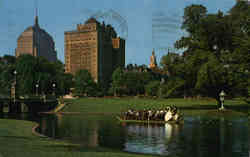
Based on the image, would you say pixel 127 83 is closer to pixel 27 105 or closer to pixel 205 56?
pixel 27 105

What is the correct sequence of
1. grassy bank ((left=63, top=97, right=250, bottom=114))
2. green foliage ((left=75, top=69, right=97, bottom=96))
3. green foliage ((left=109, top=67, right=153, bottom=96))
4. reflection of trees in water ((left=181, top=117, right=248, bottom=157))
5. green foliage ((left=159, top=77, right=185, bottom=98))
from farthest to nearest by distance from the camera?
green foliage ((left=109, top=67, right=153, bottom=96)) → green foliage ((left=75, top=69, right=97, bottom=96)) → grassy bank ((left=63, top=97, right=250, bottom=114)) → green foliage ((left=159, top=77, right=185, bottom=98)) → reflection of trees in water ((left=181, top=117, right=248, bottom=157))

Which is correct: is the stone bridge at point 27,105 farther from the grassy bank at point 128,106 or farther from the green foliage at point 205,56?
the green foliage at point 205,56

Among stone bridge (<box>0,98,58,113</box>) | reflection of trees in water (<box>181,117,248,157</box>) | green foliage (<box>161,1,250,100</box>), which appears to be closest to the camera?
reflection of trees in water (<box>181,117,248,157</box>)

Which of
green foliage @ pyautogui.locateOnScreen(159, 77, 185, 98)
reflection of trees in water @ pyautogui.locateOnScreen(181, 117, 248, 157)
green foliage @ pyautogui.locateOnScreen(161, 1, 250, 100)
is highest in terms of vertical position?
green foliage @ pyautogui.locateOnScreen(161, 1, 250, 100)

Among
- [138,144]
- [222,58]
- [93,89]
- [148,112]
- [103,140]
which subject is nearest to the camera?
[138,144]

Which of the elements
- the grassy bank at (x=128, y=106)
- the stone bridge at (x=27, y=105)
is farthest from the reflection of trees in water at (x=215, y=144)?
the stone bridge at (x=27, y=105)

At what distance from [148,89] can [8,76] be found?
52831 mm

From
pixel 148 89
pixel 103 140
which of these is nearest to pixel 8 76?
pixel 148 89

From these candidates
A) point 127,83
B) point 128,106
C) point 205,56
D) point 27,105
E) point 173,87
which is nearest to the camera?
point 205,56

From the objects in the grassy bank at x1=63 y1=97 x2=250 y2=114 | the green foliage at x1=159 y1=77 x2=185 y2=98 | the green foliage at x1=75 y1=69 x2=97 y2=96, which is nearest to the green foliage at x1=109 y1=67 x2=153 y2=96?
the green foliage at x1=75 y1=69 x2=97 y2=96

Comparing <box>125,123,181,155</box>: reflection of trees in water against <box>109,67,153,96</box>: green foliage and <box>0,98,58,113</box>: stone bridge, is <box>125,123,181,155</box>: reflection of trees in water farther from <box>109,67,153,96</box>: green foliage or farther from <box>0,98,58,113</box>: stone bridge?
<box>109,67,153,96</box>: green foliage

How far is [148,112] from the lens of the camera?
36969 mm

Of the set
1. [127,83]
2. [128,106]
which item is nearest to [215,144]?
[128,106]

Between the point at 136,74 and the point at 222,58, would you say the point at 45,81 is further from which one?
the point at 222,58
